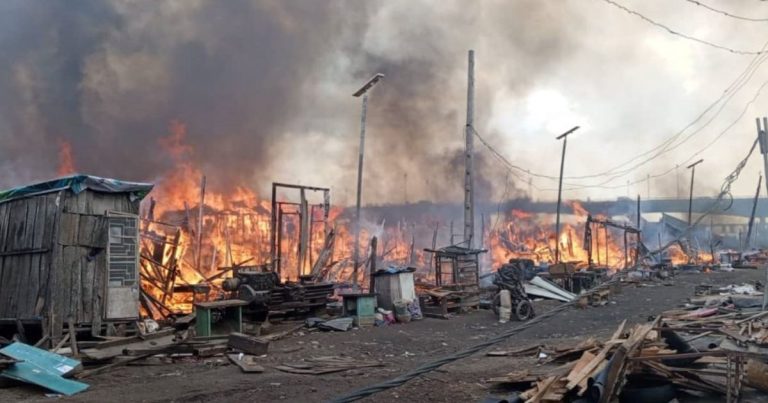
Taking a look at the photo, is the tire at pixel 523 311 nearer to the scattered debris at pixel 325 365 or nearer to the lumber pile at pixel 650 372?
the scattered debris at pixel 325 365

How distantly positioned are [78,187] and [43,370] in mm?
4458

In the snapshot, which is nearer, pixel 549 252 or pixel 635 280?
pixel 635 280

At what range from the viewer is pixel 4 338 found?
1125 centimetres

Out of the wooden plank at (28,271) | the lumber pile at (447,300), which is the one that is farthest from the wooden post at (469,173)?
the wooden plank at (28,271)

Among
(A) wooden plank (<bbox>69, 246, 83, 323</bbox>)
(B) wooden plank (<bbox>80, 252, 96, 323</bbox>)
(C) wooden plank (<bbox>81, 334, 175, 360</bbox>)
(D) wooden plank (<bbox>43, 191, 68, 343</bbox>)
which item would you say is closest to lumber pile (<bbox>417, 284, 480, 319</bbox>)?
(C) wooden plank (<bbox>81, 334, 175, 360</bbox>)

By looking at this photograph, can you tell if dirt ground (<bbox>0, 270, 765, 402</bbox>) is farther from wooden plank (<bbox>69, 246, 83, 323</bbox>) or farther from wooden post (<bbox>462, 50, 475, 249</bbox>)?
wooden post (<bbox>462, 50, 475, 249</bbox>)

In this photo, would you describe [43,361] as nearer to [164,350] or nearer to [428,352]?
[164,350]

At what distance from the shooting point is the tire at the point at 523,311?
14859 millimetres

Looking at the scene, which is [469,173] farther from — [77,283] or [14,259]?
[14,259]

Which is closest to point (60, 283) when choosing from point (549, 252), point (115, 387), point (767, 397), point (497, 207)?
point (115, 387)

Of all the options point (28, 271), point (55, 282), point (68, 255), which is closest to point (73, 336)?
point (55, 282)

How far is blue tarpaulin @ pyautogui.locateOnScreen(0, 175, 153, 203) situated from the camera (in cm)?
1130

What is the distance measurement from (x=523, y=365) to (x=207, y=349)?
5846 mm

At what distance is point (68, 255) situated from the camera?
11117mm
